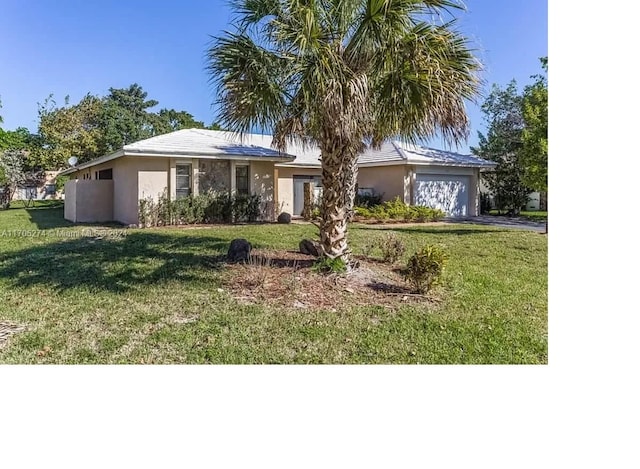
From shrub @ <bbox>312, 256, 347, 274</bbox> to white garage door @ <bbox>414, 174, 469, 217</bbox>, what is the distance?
6545 mm

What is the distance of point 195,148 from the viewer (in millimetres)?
10344

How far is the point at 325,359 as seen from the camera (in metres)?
3.56

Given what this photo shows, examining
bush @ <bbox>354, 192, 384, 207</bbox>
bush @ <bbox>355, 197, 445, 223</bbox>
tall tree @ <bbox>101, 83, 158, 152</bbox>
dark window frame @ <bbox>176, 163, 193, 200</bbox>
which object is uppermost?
tall tree @ <bbox>101, 83, 158, 152</bbox>

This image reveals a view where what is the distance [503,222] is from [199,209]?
6836mm

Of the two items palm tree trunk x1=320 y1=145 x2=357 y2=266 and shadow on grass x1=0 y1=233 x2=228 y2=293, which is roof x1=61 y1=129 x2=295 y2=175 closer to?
shadow on grass x1=0 y1=233 x2=228 y2=293

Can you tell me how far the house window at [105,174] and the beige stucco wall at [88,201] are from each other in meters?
0.62

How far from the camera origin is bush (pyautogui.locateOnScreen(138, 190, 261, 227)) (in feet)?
32.8

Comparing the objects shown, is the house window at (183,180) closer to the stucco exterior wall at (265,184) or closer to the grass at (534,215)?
the stucco exterior wall at (265,184)

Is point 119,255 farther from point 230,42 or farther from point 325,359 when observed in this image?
point 325,359

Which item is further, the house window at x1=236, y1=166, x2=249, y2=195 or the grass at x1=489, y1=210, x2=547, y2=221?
the house window at x1=236, y1=166, x2=249, y2=195

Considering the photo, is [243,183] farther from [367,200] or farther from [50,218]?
[50,218]

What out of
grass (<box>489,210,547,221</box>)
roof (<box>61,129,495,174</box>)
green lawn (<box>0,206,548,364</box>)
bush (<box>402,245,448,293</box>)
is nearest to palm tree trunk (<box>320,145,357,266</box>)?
bush (<box>402,245,448,293</box>)

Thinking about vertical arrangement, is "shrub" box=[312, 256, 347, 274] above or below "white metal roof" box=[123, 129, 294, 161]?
below

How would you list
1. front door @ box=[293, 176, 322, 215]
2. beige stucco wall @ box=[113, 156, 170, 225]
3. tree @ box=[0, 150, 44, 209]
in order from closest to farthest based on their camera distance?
tree @ box=[0, 150, 44, 209] < beige stucco wall @ box=[113, 156, 170, 225] < front door @ box=[293, 176, 322, 215]
